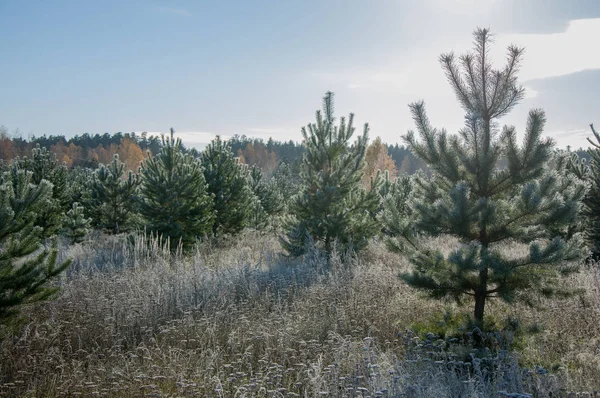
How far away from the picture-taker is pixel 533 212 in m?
4.15

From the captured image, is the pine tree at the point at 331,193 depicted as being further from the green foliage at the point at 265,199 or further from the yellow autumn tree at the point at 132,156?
the yellow autumn tree at the point at 132,156

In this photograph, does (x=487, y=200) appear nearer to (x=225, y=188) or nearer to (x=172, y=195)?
(x=172, y=195)

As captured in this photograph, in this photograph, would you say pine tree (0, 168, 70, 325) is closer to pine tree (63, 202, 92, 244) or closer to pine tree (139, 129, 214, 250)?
pine tree (139, 129, 214, 250)

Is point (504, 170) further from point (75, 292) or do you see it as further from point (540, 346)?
point (75, 292)

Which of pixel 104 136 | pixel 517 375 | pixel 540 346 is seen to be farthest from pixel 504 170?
pixel 104 136

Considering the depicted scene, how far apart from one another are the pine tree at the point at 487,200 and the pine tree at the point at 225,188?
10588 millimetres

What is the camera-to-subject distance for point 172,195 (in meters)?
11.4

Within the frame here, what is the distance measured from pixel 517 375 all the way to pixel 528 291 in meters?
1.35

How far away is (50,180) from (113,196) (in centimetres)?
231

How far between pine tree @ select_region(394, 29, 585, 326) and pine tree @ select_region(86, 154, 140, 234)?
13433mm

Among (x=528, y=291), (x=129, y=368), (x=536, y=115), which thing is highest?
(x=536, y=115)

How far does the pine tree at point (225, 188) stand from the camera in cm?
1460

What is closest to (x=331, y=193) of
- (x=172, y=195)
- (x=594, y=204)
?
(x=172, y=195)

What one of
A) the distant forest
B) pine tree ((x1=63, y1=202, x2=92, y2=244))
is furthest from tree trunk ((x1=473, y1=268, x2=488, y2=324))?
the distant forest
